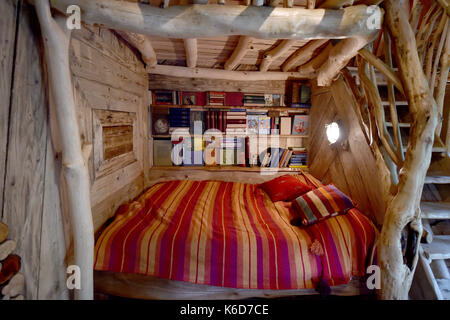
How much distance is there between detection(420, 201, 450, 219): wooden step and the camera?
1.30 metres

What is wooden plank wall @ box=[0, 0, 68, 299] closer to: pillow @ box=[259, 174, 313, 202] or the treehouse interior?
the treehouse interior

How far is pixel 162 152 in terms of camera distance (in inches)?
110

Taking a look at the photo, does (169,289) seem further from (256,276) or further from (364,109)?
(364,109)

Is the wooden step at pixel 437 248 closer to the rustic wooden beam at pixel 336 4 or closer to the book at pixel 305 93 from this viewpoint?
the rustic wooden beam at pixel 336 4

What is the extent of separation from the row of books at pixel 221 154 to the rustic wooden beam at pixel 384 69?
157cm

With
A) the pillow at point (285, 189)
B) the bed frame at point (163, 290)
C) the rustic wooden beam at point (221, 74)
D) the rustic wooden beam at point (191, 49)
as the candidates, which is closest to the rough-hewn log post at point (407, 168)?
the bed frame at point (163, 290)

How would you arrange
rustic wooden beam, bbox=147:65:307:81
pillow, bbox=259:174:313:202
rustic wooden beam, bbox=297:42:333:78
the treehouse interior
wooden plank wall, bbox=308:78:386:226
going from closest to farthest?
the treehouse interior
wooden plank wall, bbox=308:78:386:226
rustic wooden beam, bbox=297:42:333:78
pillow, bbox=259:174:313:202
rustic wooden beam, bbox=147:65:307:81

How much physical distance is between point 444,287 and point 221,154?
2.32 meters

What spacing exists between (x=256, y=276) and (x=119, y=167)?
4.91 feet

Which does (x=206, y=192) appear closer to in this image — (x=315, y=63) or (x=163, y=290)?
(x=163, y=290)

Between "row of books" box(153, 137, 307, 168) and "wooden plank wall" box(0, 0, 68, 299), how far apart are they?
65.3 inches

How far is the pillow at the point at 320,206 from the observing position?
152cm

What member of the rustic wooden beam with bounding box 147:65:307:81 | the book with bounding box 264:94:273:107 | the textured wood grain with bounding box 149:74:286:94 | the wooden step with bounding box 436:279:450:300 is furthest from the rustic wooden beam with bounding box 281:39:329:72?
the wooden step with bounding box 436:279:450:300

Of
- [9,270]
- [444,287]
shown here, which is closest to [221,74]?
[9,270]
